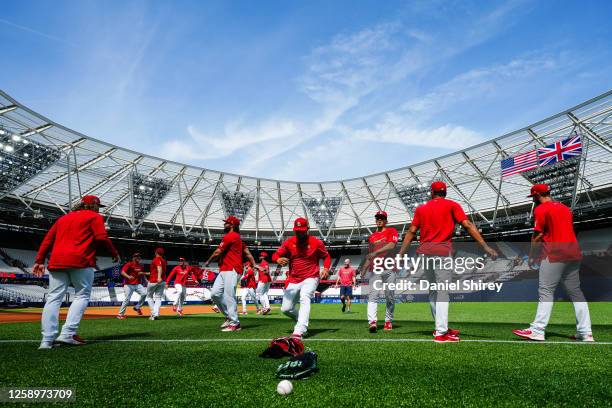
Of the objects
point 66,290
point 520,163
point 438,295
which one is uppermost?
point 520,163

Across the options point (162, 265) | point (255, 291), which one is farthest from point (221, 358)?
point (255, 291)

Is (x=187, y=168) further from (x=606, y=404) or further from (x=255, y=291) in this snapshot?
(x=606, y=404)

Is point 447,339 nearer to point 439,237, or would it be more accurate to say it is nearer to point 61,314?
point 439,237

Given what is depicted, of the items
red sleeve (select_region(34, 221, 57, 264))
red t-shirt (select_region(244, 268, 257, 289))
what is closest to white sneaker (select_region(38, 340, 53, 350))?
red sleeve (select_region(34, 221, 57, 264))

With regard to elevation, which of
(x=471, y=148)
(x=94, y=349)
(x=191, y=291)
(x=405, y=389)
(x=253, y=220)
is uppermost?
(x=471, y=148)

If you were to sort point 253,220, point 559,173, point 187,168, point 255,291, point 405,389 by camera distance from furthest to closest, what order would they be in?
point 253,220
point 187,168
point 559,173
point 255,291
point 405,389

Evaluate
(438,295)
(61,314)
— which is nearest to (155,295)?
(61,314)

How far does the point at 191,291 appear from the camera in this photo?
26.7m

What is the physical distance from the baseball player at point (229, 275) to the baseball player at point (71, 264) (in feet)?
7.86

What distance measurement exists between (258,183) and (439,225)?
38422 millimetres

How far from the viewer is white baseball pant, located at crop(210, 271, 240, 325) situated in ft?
24.1

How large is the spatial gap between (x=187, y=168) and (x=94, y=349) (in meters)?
35.0

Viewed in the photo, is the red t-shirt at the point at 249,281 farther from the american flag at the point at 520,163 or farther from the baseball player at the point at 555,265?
the american flag at the point at 520,163

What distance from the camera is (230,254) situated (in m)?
7.61
